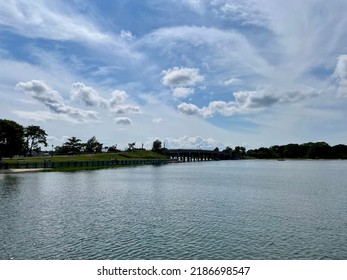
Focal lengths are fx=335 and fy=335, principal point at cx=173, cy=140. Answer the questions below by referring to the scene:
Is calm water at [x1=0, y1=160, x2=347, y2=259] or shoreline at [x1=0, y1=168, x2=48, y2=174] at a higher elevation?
shoreline at [x1=0, y1=168, x2=48, y2=174]

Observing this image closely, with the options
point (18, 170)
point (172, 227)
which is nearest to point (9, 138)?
point (18, 170)

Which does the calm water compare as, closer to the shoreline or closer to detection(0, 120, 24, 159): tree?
the shoreline

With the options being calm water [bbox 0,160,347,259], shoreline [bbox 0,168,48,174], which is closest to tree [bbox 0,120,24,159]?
shoreline [bbox 0,168,48,174]

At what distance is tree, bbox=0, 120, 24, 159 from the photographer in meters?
104

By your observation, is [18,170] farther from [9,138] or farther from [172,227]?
[172,227]

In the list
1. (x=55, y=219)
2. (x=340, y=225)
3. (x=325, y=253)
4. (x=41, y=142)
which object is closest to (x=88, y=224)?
(x=55, y=219)

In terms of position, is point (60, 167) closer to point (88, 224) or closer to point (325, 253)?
point (88, 224)

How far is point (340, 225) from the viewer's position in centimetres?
3172

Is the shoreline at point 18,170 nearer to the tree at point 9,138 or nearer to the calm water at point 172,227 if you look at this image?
the tree at point 9,138

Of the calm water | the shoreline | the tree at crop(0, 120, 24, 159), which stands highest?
the tree at crop(0, 120, 24, 159)

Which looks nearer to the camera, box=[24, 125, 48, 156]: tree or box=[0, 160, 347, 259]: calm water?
box=[0, 160, 347, 259]: calm water

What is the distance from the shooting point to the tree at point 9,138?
104 m

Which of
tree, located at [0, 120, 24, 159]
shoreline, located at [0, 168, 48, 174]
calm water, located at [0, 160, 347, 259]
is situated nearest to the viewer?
calm water, located at [0, 160, 347, 259]
